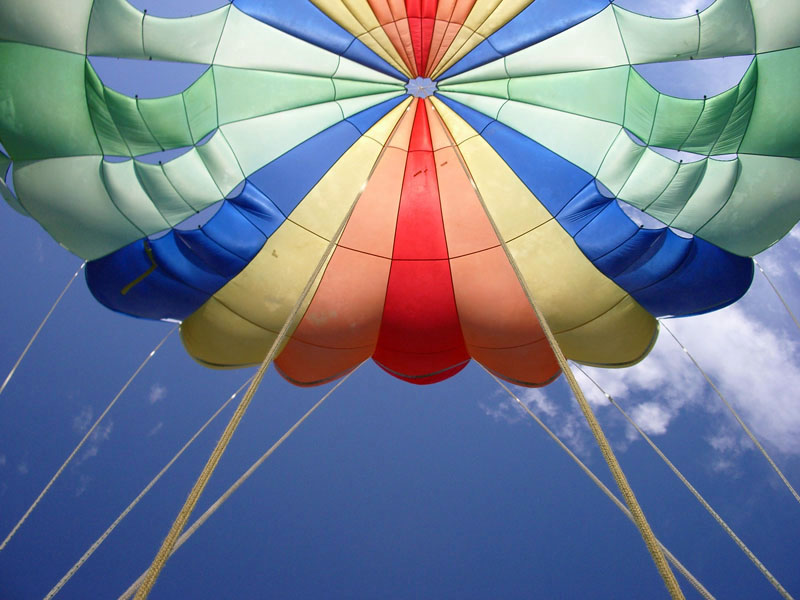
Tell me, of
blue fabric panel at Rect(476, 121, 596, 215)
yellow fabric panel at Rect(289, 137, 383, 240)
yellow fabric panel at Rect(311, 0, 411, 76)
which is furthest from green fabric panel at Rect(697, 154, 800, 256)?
yellow fabric panel at Rect(289, 137, 383, 240)

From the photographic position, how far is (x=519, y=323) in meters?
6.83

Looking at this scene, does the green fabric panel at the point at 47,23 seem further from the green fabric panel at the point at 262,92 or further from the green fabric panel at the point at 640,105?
the green fabric panel at the point at 640,105

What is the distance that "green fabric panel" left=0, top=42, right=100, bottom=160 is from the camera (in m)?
5.28

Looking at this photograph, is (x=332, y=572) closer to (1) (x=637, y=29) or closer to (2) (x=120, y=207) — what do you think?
(2) (x=120, y=207)

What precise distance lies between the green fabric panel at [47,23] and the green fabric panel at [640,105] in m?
4.65

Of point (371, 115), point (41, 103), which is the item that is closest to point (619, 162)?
point (371, 115)

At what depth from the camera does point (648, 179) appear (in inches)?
246

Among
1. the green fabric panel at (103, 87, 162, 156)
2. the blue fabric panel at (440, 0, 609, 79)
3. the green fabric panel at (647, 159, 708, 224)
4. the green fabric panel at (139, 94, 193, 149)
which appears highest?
the blue fabric panel at (440, 0, 609, 79)

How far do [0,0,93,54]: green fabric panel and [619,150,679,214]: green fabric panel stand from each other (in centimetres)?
484

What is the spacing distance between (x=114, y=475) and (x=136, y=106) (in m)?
8.59

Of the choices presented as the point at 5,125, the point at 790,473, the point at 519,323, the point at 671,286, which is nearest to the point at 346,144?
the point at 519,323

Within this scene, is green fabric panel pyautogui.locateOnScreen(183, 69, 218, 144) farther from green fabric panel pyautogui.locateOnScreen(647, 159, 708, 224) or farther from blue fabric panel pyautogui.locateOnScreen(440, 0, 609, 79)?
green fabric panel pyautogui.locateOnScreen(647, 159, 708, 224)

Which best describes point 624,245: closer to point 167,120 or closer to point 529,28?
point 529,28

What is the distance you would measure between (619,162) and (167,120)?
4.11 metres
